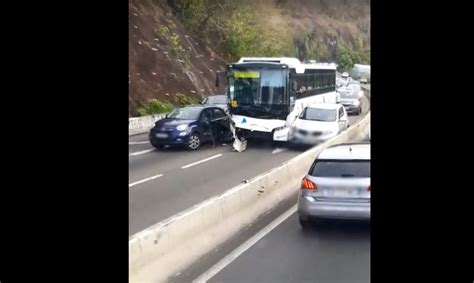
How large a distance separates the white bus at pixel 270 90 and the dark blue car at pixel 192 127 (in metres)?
0.15

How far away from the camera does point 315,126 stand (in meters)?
5.69

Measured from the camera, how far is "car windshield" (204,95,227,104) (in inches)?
208

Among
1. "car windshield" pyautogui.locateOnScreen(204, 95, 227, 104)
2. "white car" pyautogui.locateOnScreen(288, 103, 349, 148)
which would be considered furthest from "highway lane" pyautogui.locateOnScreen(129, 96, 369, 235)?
"car windshield" pyautogui.locateOnScreen(204, 95, 227, 104)

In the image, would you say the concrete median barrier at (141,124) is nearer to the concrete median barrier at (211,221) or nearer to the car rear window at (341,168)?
the concrete median barrier at (211,221)

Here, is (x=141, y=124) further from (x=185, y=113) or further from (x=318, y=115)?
(x=318, y=115)

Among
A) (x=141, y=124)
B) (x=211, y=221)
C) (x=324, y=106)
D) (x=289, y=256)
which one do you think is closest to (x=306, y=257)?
(x=289, y=256)

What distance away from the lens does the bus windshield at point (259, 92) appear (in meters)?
5.43
